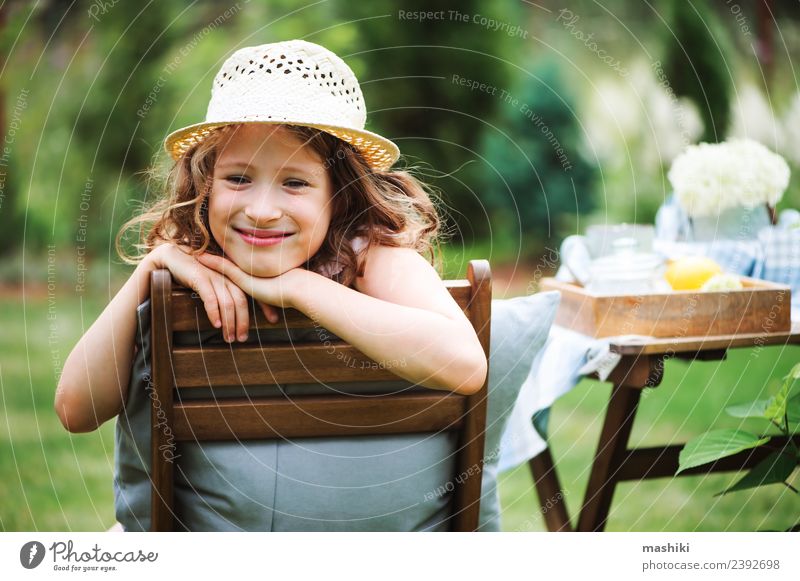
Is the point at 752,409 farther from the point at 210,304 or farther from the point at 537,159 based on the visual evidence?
the point at 537,159

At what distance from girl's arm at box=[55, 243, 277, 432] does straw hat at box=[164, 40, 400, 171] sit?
0.62 feet

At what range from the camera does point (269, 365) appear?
1.00m

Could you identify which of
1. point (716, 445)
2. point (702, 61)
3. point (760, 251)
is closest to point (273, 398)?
point (716, 445)

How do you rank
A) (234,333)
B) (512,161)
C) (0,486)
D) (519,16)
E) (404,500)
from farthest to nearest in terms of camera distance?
1. (512,161)
2. (519,16)
3. (0,486)
4. (404,500)
5. (234,333)

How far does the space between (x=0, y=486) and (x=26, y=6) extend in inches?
53.6

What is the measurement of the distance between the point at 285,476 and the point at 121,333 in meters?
0.26

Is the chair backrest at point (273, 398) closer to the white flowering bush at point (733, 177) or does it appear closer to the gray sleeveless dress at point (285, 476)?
the gray sleeveless dress at point (285, 476)

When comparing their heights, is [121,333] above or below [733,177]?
below

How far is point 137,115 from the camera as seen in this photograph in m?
3.15

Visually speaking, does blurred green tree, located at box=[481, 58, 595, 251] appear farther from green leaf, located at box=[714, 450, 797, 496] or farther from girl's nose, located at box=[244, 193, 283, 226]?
girl's nose, located at box=[244, 193, 283, 226]

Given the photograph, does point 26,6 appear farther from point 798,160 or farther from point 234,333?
point 798,160

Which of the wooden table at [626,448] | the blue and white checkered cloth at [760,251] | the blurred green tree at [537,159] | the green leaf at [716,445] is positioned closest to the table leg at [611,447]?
the wooden table at [626,448]
